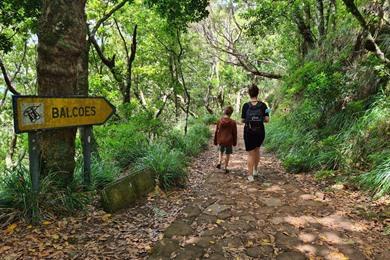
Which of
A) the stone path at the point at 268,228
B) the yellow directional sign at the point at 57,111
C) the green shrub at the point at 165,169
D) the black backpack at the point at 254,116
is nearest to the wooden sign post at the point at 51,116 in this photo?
the yellow directional sign at the point at 57,111

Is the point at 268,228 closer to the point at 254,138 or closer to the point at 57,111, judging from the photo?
the point at 254,138

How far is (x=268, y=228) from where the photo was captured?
402cm

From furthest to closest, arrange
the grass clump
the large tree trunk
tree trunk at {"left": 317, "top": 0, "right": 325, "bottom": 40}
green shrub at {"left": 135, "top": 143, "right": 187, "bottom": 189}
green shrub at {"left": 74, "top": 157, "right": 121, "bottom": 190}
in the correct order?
1. tree trunk at {"left": 317, "top": 0, "right": 325, "bottom": 40}
2. green shrub at {"left": 135, "top": 143, "right": 187, "bottom": 189}
3. green shrub at {"left": 74, "top": 157, "right": 121, "bottom": 190}
4. the grass clump
5. the large tree trunk

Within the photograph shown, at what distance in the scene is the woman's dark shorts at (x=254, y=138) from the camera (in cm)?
616

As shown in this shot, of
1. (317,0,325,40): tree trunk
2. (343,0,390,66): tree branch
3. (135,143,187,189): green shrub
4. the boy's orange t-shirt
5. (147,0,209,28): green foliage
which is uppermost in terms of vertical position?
(317,0,325,40): tree trunk

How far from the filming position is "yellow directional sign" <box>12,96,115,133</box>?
3498mm

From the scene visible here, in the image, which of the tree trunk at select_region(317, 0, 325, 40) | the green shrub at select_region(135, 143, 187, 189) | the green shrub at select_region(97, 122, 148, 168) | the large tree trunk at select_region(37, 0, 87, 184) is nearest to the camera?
the large tree trunk at select_region(37, 0, 87, 184)

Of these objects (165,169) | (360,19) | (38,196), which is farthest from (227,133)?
(38,196)

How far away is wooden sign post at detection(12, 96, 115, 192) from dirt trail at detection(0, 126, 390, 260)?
28.3 inches

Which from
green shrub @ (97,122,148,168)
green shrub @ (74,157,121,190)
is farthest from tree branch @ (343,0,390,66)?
green shrub @ (74,157,121,190)

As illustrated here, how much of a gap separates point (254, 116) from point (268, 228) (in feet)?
8.61

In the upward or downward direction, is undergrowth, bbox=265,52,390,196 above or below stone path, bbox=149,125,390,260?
above

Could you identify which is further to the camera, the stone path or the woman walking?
the woman walking

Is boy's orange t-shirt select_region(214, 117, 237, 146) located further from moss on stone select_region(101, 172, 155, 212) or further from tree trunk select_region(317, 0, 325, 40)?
tree trunk select_region(317, 0, 325, 40)
